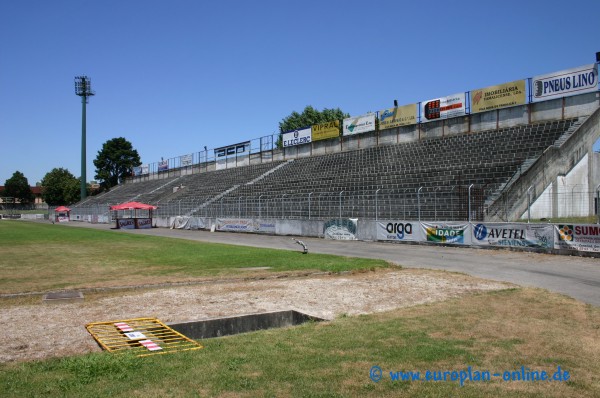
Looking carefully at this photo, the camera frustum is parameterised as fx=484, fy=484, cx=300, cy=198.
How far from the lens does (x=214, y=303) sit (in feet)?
34.8

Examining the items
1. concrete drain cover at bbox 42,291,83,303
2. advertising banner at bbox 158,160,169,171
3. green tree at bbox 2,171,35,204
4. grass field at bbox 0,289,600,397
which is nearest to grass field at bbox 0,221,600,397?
grass field at bbox 0,289,600,397

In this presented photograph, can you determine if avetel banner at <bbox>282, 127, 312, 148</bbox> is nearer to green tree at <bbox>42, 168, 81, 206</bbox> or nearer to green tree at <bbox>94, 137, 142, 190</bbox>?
green tree at <bbox>94, 137, 142, 190</bbox>

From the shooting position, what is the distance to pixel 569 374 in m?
5.59

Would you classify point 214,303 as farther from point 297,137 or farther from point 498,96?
point 297,137

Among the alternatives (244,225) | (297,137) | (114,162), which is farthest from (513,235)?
(114,162)

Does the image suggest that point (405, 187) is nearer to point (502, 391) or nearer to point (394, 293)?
point (394, 293)

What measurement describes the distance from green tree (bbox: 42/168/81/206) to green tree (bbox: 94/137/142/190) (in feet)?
29.2

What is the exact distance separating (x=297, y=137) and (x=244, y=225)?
17.5m

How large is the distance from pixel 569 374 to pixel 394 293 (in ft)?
20.5

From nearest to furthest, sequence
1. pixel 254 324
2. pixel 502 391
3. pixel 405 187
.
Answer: pixel 502 391 < pixel 254 324 < pixel 405 187

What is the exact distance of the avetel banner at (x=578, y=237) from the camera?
18.6 meters

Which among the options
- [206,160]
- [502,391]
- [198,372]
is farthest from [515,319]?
[206,160]

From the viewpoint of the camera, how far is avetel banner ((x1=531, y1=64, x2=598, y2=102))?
30.5 metres

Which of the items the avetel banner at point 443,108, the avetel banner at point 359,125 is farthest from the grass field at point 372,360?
the avetel banner at point 359,125
